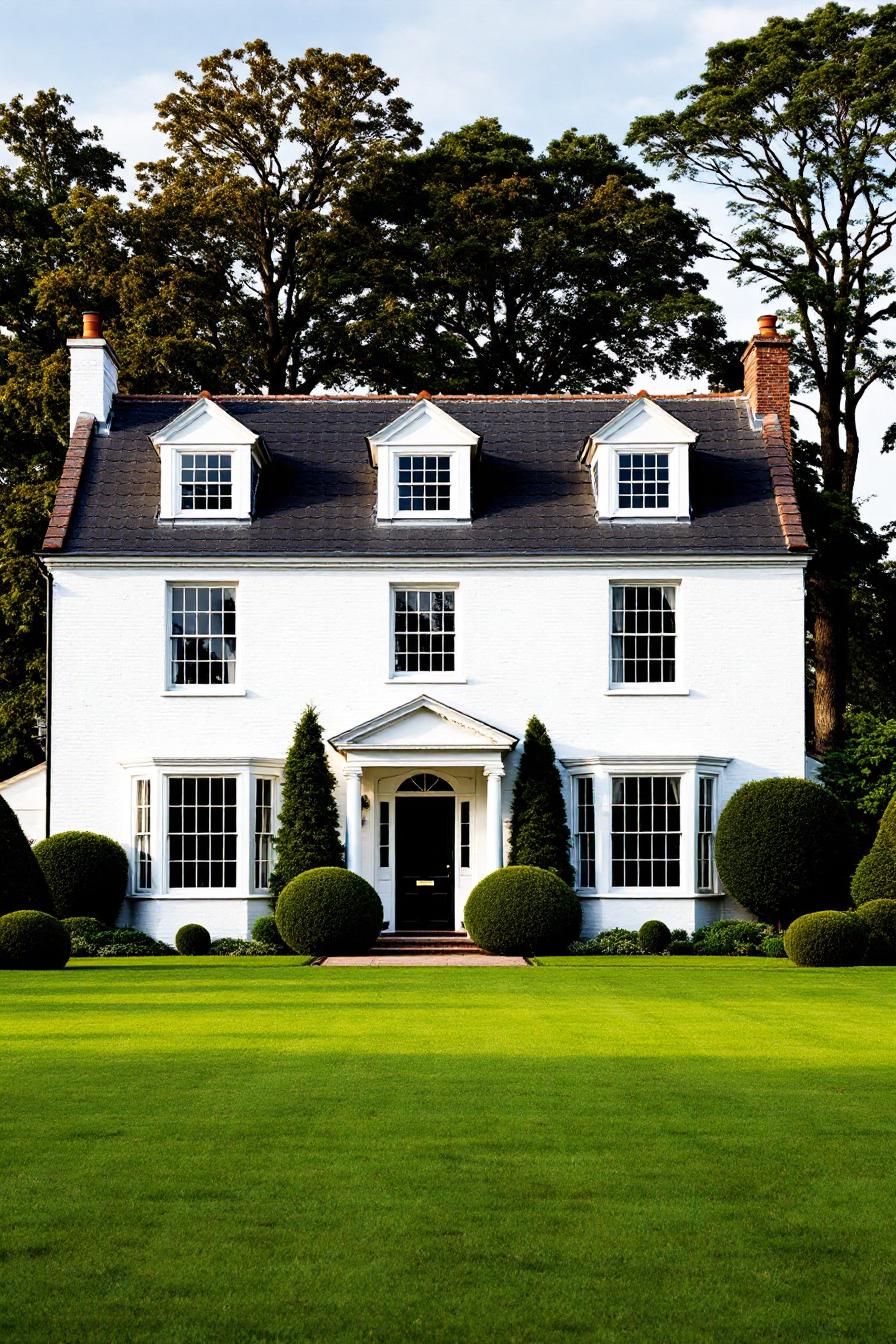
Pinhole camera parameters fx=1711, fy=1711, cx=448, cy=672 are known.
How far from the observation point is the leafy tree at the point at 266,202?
45094mm

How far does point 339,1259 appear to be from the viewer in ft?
25.1

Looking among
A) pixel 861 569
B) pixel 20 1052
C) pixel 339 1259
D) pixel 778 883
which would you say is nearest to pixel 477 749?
pixel 778 883

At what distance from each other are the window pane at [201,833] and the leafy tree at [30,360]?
960cm

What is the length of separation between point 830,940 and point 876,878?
2.47m

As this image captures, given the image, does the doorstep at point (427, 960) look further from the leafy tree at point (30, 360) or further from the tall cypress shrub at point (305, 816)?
the leafy tree at point (30, 360)

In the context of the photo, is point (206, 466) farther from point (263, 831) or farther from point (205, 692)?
point (263, 831)

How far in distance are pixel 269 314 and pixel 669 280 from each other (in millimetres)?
11003

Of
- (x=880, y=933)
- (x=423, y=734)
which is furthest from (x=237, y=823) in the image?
(x=880, y=933)

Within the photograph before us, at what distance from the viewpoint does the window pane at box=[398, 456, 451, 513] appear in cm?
3375

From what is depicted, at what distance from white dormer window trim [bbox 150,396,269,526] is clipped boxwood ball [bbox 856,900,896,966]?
46.2 feet

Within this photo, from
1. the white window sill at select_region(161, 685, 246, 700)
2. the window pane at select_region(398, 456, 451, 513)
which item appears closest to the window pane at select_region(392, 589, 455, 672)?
the window pane at select_region(398, 456, 451, 513)

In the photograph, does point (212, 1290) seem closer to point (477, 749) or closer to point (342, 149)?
point (477, 749)

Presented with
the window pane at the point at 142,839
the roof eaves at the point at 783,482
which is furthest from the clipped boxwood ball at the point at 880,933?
the window pane at the point at 142,839

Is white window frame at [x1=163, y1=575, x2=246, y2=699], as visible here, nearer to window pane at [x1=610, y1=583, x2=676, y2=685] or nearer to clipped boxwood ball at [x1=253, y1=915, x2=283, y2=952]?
clipped boxwood ball at [x1=253, y1=915, x2=283, y2=952]
